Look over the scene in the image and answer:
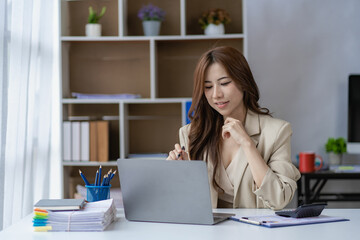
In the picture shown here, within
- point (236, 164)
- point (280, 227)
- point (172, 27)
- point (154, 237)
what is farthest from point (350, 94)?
point (154, 237)

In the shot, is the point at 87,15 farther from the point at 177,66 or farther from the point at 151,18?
the point at 177,66

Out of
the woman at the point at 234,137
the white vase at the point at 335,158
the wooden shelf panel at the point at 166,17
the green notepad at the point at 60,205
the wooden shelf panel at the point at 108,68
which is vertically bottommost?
the white vase at the point at 335,158

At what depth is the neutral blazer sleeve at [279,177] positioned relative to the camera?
1920 millimetres

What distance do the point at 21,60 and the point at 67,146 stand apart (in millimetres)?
977

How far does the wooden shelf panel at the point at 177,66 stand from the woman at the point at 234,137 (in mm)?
1512

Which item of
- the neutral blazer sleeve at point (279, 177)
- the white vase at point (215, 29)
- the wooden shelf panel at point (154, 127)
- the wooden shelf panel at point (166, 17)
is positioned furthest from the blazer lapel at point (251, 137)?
the wooden shelf panel at point (166, 17)

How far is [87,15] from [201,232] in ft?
8.96

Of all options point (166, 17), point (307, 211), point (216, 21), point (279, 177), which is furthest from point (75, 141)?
point (307, 211)

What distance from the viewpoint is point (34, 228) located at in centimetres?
161

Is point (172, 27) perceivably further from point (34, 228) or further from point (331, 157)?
point (34, 228)

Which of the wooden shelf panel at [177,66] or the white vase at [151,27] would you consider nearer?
the white vase at [151,27]

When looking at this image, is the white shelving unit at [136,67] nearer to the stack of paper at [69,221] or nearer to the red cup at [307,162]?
the red cup at [307,162]

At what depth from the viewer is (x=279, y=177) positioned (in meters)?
2.01

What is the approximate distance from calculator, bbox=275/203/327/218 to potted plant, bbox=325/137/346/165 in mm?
2222
